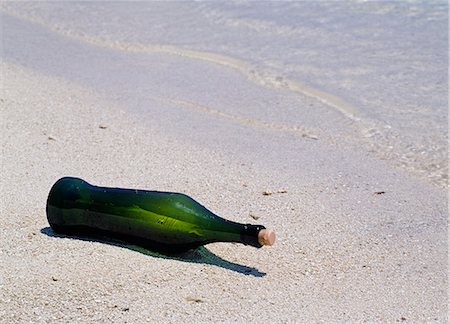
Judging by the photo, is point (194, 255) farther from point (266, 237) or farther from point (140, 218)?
point (266, 237)

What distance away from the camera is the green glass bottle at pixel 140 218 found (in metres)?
2.50

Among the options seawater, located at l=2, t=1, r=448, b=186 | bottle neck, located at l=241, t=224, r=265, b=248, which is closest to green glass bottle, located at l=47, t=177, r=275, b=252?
bottle neck, located at l=241, t=224, r=265, b=248

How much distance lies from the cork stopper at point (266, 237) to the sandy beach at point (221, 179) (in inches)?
6.3

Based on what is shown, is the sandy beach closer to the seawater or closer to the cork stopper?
the seawater

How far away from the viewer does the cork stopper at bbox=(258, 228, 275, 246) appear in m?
2.38

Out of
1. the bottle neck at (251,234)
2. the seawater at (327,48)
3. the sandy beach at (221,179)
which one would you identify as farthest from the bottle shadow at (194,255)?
the seawater at (327,48)

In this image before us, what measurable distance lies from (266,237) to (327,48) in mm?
4214

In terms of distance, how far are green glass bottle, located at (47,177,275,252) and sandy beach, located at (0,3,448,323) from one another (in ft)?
0.17

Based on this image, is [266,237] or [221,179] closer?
[266,237]

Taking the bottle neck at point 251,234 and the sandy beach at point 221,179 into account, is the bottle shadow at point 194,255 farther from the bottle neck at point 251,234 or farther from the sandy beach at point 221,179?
the bottle neck at point 251,234

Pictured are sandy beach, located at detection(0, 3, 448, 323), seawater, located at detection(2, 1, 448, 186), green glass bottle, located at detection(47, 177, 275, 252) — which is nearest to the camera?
sandy beach, located at detection(0, 3, 448, 323)

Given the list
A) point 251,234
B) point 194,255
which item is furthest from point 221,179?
point 251,234

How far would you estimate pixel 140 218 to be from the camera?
2.56m

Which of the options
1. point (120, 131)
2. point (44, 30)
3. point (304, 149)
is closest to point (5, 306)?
point (120, 131)
